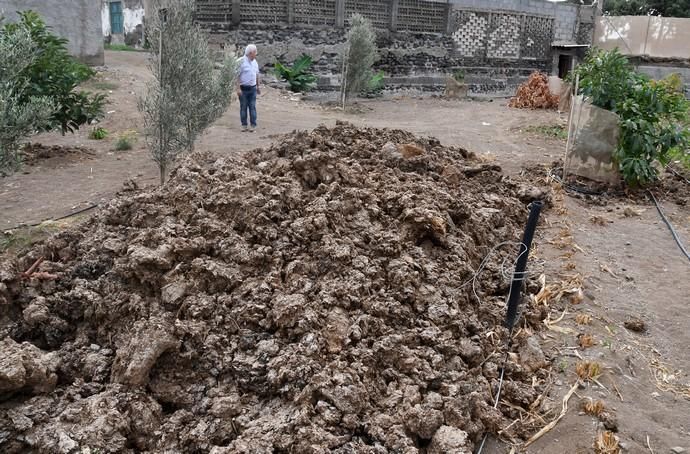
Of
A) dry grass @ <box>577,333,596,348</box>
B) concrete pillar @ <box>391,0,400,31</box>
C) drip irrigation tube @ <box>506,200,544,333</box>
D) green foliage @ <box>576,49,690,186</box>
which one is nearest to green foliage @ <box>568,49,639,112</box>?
green foliage @ <box>576,49,690,186</box>

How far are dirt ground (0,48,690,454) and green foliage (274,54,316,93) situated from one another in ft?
11.5

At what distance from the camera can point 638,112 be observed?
271 inches

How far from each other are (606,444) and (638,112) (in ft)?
17.6

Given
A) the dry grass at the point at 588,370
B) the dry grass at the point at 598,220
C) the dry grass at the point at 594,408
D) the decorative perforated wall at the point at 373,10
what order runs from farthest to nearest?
the decorative perforated wall at the point at 373,10 < the dry grass at the point at 598,220 < the dry grass at the point at 588,370 < the dry grass at the point at 594,408

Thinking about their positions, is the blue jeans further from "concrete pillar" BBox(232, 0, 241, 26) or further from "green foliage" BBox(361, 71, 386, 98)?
"green foliage" BBox(361, 71, 386, 98)

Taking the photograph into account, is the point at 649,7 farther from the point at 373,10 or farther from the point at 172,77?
the point at 172,77

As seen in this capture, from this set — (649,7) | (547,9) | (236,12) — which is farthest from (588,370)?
(649,7)

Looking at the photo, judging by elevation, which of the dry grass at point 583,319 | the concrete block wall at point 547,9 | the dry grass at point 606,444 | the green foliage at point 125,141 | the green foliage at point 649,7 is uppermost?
the green foliage at point 649,7

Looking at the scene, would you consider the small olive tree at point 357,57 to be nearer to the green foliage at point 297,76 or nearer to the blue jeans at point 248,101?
the green foliage at point 297,76

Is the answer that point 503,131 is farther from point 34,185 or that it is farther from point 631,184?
point 34,185

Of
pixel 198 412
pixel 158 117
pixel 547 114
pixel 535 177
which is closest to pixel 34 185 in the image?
pixel 158 117

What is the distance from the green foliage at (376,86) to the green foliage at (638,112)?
8634mm

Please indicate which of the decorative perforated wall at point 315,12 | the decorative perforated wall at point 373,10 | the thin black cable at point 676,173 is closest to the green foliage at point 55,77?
the thin black cable at point 676,173

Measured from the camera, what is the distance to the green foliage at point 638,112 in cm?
683
